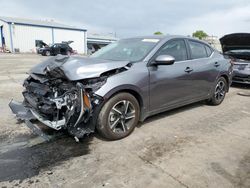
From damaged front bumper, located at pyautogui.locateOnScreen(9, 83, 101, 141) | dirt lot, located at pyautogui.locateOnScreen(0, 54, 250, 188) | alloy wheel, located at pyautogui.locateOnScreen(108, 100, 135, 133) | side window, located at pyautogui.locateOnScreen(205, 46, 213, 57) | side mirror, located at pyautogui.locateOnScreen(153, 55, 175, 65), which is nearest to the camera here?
dirt lot, located at pyautogui.locateOnScreen(0, 54, 250, 188)

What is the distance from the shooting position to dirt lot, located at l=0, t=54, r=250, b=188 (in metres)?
2.60

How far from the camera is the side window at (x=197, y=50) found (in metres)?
4.77

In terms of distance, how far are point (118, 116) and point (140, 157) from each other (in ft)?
2.47

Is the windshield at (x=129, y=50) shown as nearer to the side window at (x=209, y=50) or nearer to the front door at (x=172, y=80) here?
the front door at (x=172, y=80)

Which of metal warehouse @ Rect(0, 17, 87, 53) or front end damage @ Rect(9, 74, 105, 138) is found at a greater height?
metal warehouse @ Rect(0, 17, 87, 53)

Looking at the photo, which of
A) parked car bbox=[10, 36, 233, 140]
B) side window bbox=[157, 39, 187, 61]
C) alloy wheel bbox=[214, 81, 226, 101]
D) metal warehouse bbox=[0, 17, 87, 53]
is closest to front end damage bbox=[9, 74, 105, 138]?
parked car bbox=[10, 36, 233, 140]

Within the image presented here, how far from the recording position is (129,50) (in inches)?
167

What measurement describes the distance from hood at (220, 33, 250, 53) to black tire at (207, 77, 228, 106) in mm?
2857

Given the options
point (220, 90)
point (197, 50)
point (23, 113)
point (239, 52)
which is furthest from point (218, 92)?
point (23, 113)

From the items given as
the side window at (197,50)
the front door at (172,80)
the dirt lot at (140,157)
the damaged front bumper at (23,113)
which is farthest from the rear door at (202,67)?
the damaged front bumper at (23,113)

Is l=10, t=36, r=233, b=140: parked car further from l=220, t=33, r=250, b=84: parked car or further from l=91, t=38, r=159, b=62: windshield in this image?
l=220, t=33, r=250, b=84: parked car

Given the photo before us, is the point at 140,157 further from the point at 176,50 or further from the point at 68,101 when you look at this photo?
the point at 176,50

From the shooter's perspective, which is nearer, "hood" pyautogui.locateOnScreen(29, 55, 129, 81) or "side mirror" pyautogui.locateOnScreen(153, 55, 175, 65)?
"hood" pyautogui.locateOnScreen(29, 55, 129, 81)

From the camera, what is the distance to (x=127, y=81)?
3.47 metres
